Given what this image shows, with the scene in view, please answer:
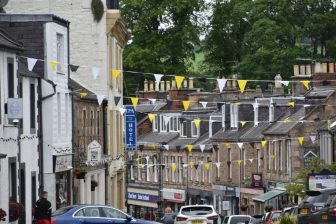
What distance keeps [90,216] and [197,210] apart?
17.7 m

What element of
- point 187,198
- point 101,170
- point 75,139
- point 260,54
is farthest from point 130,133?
point 260,54

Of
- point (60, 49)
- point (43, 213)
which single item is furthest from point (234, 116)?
point (43, 213)

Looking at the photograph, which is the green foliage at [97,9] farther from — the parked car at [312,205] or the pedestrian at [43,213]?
the parked car at [312,205]

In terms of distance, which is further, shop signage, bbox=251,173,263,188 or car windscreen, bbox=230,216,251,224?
shop signage, bbox=251,173,263,188

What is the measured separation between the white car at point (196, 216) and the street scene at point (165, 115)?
3.9 inches

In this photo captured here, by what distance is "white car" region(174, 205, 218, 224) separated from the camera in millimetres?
59406

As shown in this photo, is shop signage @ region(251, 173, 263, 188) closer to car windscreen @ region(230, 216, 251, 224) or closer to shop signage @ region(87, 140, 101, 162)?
car windscreen @ region(230, 216, 251, 224)

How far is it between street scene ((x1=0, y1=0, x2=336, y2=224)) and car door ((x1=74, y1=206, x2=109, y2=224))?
0.04m

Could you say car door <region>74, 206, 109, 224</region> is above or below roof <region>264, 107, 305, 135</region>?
below

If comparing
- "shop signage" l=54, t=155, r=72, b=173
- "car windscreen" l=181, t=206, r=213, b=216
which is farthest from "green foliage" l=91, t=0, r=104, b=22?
"car windscreen" l=181, t=206, r=213, b=216

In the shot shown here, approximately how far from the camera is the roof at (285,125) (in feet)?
271

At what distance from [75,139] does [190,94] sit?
146 ft

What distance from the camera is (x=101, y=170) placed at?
223 ft

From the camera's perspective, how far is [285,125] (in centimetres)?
8375
